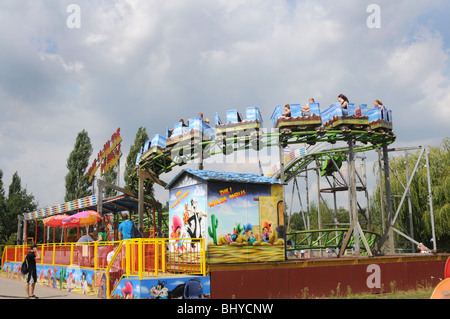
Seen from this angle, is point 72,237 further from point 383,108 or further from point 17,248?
point 383,108

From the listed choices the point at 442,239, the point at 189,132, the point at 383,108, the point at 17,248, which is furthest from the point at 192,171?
the point at 442,239

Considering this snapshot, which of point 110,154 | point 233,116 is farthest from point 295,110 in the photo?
point 110,154

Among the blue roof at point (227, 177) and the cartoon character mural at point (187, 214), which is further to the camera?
the blue roof at point (227, 177)

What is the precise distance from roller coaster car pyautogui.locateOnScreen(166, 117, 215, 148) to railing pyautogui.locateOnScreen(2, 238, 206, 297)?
691 cm

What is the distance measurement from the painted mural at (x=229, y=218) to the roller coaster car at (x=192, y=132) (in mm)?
5334

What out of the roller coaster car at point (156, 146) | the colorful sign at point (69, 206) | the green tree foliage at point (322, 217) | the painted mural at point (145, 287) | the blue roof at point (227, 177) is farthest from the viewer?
the green tree foliage at point (322, 217)

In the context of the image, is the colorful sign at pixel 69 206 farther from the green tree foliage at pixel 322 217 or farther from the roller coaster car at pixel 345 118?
the green tree foliage at pixel 322 217

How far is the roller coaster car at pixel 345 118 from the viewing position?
1788cm

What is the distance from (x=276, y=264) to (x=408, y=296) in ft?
14.9

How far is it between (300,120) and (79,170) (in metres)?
37.2

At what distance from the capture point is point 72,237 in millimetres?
34500

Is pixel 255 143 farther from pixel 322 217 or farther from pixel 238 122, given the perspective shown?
pixel 322 217

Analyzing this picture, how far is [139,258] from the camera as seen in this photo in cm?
1054

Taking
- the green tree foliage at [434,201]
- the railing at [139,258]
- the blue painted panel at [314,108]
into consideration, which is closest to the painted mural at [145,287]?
the railing at [139,258]
